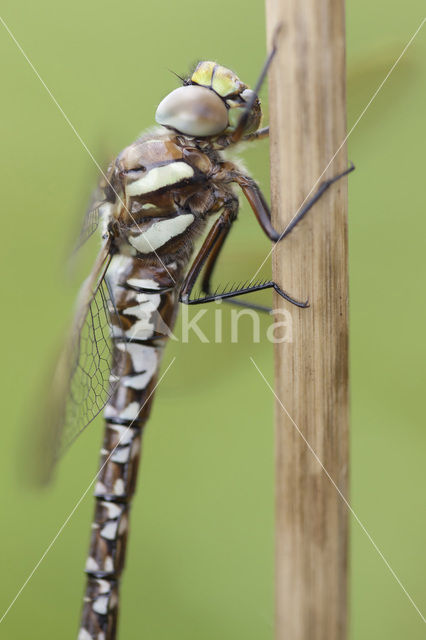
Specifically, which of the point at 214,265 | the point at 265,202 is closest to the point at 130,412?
the point at 214,265

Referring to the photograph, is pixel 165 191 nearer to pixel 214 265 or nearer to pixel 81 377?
pixel 214 265

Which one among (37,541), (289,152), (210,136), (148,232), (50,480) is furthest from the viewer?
(37,541)

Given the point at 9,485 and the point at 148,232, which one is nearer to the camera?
the point at 148,232

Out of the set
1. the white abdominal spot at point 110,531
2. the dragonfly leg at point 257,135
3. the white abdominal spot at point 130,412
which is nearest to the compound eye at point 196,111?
the dragonfly leg at point 257,135

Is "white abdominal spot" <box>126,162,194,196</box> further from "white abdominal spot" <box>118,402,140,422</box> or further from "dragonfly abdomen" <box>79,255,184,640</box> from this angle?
"white abdominal spot" <box>118,402,140,422</box>

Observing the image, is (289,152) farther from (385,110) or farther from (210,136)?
(385,110)

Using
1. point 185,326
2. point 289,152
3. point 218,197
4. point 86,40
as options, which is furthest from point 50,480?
point 86,40
